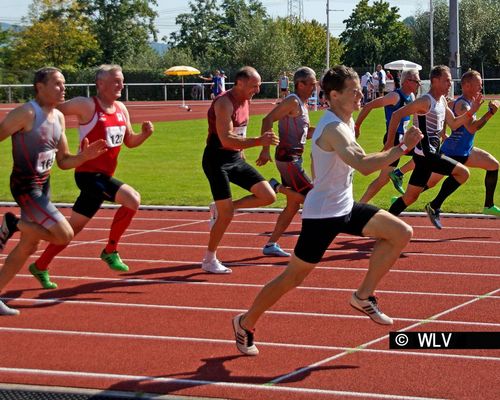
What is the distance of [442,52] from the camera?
76.1 m

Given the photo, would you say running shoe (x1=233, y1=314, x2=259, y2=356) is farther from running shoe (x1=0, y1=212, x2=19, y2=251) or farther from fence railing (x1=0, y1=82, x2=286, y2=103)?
fence railing (x1=0, y1=82, x2=286, y2=103)

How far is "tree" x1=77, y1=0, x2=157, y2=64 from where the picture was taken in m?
86.9

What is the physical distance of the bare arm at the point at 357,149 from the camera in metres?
6.12

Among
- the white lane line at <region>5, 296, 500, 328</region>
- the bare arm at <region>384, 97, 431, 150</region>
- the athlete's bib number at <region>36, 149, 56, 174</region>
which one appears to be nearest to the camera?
the white lane line at <region>5, 296, 500, 328</region>

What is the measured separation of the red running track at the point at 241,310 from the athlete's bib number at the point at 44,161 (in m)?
1.16

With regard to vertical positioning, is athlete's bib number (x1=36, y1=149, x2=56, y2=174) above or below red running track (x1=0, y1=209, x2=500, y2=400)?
above

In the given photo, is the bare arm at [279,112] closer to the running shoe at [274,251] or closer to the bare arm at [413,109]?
the running shoe at [274,251]

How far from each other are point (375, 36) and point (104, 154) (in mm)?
87805

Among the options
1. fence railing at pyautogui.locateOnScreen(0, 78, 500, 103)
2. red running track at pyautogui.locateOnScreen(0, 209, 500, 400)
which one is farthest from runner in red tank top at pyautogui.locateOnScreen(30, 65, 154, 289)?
fence railing at pyautogui.locateOnScreen(0, 78, 500, 103)

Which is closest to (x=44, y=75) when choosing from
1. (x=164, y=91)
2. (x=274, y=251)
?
(x=274, y=251)

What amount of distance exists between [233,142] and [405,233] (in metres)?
3.02

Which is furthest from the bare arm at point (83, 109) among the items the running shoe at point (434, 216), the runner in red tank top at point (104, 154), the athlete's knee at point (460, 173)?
the running shoe at point (434, 216)

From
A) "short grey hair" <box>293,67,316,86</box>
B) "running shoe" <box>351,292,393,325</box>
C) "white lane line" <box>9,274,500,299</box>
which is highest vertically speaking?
"short grey hair" <box>293,67,316,86</box>

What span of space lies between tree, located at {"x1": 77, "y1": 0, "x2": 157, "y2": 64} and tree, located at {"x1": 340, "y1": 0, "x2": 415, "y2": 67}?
18.5m
